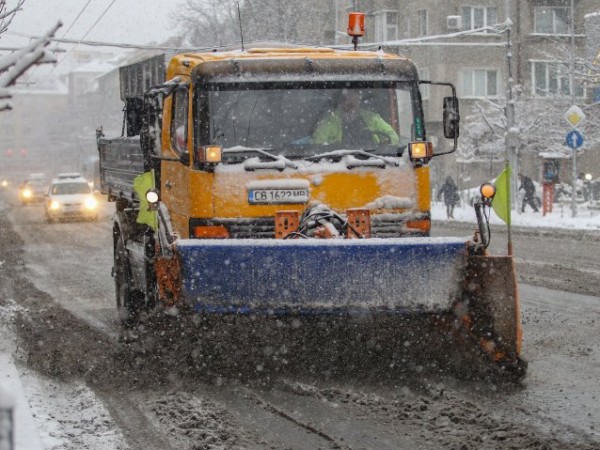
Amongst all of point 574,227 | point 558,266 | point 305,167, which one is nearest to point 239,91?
point 305,167

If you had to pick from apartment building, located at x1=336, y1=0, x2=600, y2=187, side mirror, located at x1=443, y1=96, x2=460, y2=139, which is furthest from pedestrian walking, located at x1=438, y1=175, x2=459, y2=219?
side mirror, located at x1=443, y1=96, x2=460, y2=139

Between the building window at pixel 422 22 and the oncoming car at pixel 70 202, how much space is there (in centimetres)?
2028

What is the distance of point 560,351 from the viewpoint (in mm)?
8945

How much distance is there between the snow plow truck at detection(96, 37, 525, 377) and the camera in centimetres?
795

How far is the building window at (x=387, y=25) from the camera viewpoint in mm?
53250

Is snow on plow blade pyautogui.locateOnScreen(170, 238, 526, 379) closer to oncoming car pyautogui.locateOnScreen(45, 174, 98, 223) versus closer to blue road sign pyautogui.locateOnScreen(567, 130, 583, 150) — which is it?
blue road sign pyautogui.locateOnScreen(567, 130, 583, 150)

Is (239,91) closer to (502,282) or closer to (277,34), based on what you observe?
(502,282)

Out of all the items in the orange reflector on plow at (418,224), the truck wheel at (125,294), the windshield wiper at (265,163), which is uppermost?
the windshield wiper at (265,163)

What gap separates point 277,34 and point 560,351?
1834 inches

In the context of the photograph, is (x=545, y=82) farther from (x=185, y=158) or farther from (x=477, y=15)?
(x=185, y=158)

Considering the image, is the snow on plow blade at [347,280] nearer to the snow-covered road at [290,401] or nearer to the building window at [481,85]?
the snow-covered road at [290,401]

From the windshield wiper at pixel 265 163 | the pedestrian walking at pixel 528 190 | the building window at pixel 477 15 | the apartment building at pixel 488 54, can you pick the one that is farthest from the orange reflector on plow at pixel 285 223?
the building window at pixel 477 15

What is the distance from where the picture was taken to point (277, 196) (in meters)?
8.67

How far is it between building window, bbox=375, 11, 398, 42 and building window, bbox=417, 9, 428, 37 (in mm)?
1890
